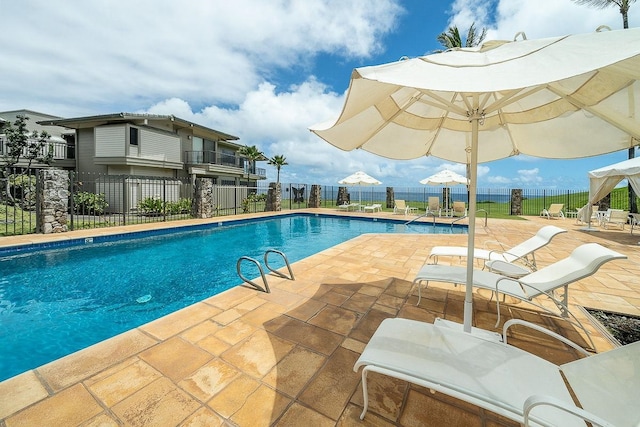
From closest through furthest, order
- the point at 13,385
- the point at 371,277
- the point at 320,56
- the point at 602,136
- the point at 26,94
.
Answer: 1. the point at 13,385
2. the point at 602,136
3. the point at 371,277
4. the point at 320,56
5. the point at 26,94

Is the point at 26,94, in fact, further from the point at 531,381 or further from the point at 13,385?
the point at 531,381

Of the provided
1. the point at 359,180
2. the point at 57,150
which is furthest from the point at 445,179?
the point at 57,150

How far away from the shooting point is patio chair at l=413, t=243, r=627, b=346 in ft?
8.39

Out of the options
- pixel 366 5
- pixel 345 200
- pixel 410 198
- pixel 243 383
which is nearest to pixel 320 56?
pixel 366 5

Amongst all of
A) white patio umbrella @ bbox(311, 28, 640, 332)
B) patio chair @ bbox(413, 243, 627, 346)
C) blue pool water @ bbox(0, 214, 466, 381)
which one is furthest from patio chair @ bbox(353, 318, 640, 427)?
blue pool water @ bbox(0, 214, 466, 381)

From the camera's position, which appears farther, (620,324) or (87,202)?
(87,202)

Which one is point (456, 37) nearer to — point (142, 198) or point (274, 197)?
point (274, 197)

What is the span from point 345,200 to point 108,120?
56.9 feet

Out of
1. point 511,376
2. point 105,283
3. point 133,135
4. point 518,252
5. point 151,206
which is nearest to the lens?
point 511,376

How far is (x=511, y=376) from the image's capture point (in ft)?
5.26

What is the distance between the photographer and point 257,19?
21.7 feet

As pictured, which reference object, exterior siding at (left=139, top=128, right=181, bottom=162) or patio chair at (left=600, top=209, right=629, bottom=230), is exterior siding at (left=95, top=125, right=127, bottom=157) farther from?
patio chair at (left=600, top=209, right=629, bottom=230)

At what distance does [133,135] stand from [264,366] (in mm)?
18321

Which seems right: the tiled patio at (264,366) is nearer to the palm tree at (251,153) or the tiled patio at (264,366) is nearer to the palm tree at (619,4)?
the palm tree at (619,4)
